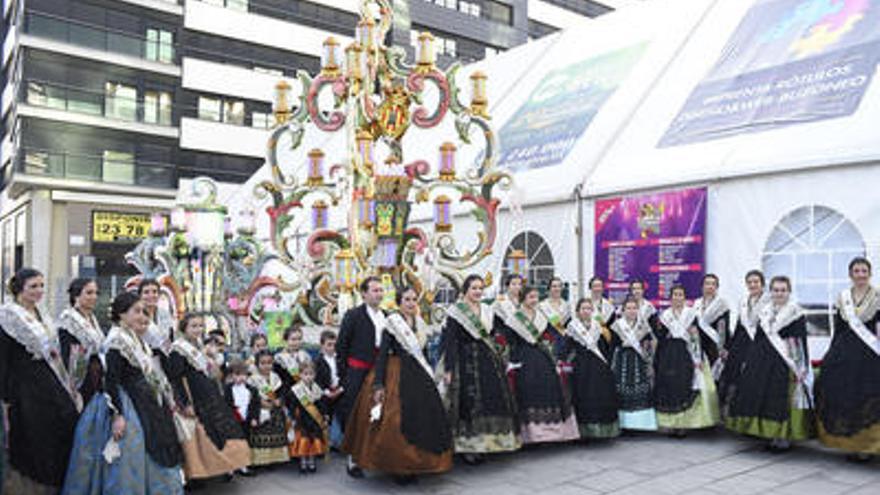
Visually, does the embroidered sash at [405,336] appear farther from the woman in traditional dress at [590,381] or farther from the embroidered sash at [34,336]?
the embroidered sash at [34,336]

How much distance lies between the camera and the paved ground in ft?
17.6

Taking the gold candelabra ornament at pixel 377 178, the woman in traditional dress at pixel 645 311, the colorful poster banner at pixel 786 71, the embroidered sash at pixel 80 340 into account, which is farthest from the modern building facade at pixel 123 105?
the embroidered sash at pixel 80 340

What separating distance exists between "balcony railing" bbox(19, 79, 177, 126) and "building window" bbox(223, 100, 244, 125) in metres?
2.04

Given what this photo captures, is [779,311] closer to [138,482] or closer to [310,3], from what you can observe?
[138,482]

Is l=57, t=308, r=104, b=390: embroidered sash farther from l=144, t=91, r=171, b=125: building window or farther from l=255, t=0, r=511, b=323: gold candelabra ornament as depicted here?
l=144, t=91, r=171, b=125: building window

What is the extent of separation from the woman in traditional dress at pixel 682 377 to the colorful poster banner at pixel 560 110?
4.22 metres

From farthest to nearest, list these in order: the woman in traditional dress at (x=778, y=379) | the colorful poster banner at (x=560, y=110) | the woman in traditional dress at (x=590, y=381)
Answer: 1. the colorful poster banner at (x=560, y=110)
2. the woman in traditional dress at (x=590, y=381)
3. the woman in traditional dress at (x=778, y=379)

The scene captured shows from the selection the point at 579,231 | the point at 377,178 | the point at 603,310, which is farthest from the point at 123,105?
the point at 603,310

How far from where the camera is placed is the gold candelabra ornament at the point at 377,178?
858cm

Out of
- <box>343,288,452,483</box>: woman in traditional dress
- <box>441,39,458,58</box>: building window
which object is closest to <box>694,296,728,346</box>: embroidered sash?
<box>343,288,452,483</box>: woman in traditional dress

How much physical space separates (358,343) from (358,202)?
301 centimetres

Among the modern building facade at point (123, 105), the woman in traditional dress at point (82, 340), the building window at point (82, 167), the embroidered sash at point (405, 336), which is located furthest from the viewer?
the building window at point (82, 167)

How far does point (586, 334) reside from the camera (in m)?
6.96

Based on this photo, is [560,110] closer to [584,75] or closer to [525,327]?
[584,75]
